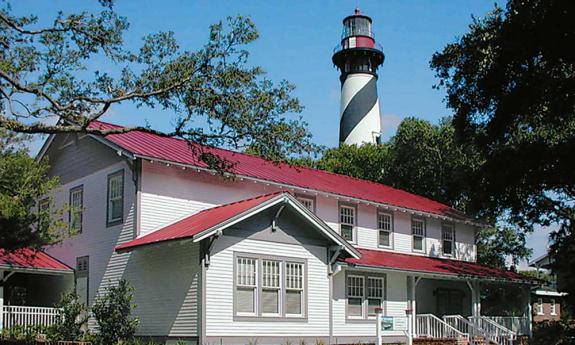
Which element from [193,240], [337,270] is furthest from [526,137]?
[193,240]

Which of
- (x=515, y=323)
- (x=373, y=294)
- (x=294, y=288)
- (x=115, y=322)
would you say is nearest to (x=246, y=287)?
(x=294, y=288)

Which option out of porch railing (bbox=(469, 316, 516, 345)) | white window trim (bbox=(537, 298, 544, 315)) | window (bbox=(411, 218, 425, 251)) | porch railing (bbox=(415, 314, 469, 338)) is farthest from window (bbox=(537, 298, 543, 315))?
porch railing (bbox=(415, 314, 469, 338))

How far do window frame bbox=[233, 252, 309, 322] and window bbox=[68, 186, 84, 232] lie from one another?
7647mm

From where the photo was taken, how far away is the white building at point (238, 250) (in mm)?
21984

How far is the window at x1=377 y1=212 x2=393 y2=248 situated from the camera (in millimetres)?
32125

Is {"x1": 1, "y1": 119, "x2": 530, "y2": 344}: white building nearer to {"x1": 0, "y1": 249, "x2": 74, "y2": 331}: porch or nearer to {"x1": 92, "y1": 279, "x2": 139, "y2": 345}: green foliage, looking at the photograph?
{"x1": 0, "y1": 249, "x2": 74, "y2": 331}: porch

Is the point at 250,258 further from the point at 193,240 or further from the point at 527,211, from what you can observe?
the point at 527,211

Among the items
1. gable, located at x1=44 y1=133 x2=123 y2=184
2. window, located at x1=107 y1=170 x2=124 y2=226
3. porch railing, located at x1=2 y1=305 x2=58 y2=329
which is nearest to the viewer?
porch railing, located at x1=2 y1=305 x2=58 y2=329

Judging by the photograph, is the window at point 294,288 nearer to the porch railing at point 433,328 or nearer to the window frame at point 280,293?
the window frame at point 280,293

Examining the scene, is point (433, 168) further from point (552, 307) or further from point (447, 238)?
point (552, 307)

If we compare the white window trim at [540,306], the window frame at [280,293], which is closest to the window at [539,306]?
the white window trim at [540,306]

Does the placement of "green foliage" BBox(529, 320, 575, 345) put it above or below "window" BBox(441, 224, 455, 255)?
below

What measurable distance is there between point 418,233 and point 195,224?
1467cm

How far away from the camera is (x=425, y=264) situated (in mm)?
31359
